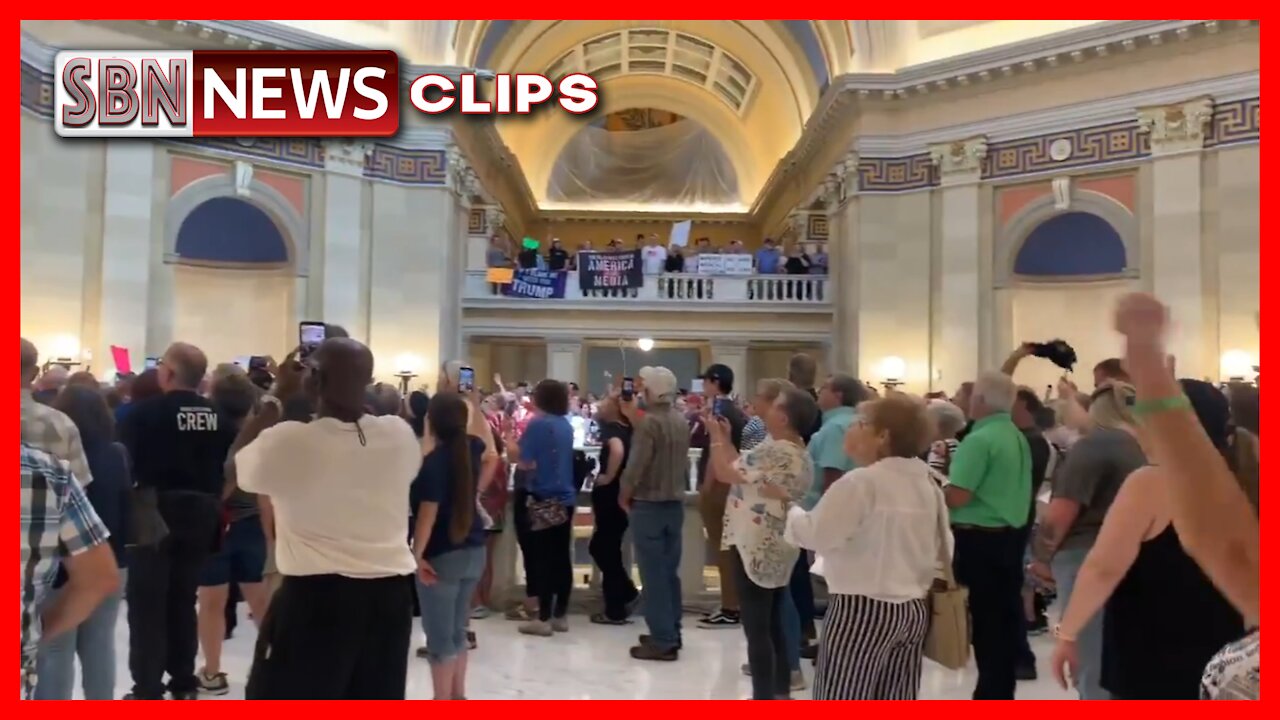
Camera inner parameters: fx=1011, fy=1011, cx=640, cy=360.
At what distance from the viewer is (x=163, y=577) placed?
4641 millimetres

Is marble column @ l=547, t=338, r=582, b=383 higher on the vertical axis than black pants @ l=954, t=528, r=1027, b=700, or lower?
higher

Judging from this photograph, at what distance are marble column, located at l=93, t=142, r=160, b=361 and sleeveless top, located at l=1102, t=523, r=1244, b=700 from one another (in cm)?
1409

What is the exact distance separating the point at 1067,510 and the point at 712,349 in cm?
1542

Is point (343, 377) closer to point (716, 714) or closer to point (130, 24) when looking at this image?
point (716, 714)

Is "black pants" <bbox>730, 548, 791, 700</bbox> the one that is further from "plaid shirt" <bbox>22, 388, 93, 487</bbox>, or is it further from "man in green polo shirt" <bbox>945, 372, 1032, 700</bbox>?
"plaid shirt" <bbox>22, 388, 93, 487</bbox>

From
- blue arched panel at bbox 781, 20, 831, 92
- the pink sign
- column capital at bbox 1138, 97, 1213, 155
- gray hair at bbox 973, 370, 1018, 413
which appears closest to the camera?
gray hair at bbox 973, 370, 1018, 413

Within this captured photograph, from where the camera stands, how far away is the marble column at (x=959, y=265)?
1689 cm

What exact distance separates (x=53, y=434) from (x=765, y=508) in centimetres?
280

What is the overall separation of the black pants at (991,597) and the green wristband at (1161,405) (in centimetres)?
307

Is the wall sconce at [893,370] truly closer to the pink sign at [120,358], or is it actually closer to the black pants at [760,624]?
the pink sign at [120,358]

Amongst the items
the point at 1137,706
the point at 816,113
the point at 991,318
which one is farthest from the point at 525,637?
the point at 816,113

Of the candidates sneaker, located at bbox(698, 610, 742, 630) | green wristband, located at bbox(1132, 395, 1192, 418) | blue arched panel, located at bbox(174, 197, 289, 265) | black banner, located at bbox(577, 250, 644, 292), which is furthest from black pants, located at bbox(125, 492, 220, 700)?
black banner, located at bbox(577, 250, 644, 292)

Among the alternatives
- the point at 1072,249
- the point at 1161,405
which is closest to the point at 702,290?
the point at 1072,249

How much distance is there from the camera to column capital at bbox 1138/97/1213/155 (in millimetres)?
14562
